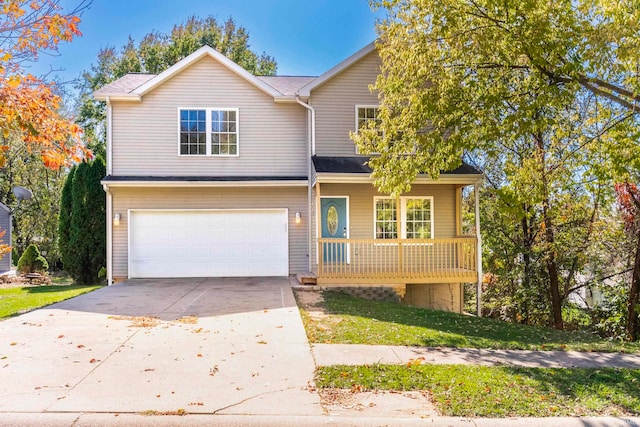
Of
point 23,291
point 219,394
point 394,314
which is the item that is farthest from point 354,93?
point 23,291

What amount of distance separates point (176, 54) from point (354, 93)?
50.9 ft

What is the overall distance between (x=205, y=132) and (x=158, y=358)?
30.3 ft

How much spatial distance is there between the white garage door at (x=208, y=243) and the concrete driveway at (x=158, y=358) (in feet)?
12.7

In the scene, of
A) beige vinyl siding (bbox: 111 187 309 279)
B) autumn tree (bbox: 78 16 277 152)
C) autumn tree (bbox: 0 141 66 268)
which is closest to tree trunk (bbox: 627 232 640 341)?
beige vinyl siding (bbox: 111 187 309 279)

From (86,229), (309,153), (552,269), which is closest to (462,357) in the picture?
(309,153)

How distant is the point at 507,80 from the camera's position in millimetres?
9391

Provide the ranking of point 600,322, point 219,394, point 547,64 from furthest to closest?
point 600,322
point 547,64
point 219,394

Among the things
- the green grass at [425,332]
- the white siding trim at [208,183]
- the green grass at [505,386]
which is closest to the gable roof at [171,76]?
the white siding trim at [208,183]

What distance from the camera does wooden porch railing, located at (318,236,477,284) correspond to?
38.6 feet

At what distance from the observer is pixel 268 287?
11562 mm

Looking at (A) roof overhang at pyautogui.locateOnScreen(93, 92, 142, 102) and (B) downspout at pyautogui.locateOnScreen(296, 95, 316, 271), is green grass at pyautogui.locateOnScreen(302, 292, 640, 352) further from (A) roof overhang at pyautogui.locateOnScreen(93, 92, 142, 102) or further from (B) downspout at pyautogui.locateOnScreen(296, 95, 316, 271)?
(A) roof overhang at pyautogui.locateOnScreen(93, 92, 142, 102)

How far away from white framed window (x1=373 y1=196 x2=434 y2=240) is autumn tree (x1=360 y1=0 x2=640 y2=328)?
3190 mm

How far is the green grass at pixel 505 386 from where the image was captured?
4.25 metres

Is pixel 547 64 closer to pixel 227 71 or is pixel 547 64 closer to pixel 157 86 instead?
pixel 227 71
